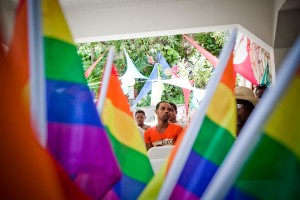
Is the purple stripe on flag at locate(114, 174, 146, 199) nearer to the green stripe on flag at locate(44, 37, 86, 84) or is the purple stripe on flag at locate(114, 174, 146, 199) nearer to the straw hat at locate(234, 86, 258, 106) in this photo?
the green stripe on flag at locate(44, 37, 86, 84)

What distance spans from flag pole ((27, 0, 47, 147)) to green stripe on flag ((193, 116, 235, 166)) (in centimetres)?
54

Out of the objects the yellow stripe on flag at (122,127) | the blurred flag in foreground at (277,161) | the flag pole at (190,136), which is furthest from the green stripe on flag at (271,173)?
the yellow stripe on flag at (122,127)

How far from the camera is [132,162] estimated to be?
1253 millimetres

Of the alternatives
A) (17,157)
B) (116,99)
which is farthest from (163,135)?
(17,157)

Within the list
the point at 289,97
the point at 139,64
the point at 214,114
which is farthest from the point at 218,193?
the point at 139,64

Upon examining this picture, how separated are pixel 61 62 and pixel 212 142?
1.92ft

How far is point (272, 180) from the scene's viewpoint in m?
0.80

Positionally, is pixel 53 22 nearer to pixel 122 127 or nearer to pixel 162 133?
pixel 122 127

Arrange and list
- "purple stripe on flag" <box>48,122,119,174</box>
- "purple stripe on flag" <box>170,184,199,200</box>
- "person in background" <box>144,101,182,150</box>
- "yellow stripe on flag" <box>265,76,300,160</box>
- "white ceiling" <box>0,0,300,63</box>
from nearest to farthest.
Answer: "yellow stripe on flag" <box>265,76,300,160</box> → "purple stripe on flag" <box>48,122,119,174</box> → "purple stripe on flag" <box>170,184,199,200</box> → "person in background" <box>144,101,182,150</box> → "white ceiling" <box>0,0,300,63</box>

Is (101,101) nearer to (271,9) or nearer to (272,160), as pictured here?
(272,160)

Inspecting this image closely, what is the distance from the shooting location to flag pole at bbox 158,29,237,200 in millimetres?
945

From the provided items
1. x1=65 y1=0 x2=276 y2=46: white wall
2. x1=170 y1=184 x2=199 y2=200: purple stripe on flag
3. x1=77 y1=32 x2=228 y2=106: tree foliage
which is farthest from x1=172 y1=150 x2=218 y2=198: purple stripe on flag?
x1=77 y1=32 x2=228 y2=106: tree foliage

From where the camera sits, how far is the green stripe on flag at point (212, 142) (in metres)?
1.10

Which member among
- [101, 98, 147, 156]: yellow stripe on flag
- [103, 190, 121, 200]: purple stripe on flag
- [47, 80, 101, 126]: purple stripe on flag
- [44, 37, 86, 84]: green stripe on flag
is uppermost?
[44, 37, 86, 84]: green stripe on flag
